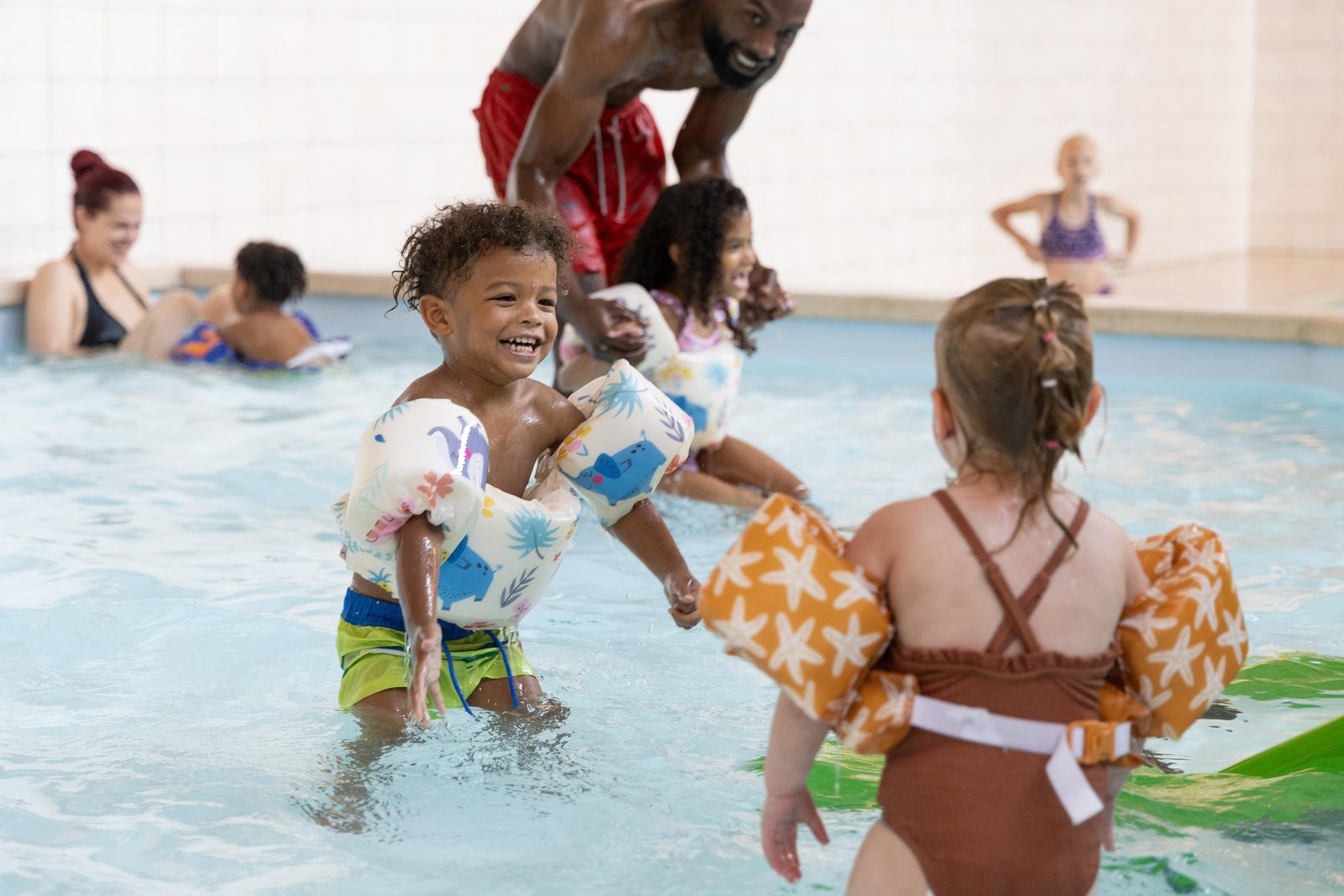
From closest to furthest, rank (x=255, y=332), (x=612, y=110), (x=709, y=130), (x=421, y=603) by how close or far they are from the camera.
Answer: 1. (x=421, y=603)
2. (x=612, y=110)
3. (x=709, y=130)
4. (x=255, y=332)

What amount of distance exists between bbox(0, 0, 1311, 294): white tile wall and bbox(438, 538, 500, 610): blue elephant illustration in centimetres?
485

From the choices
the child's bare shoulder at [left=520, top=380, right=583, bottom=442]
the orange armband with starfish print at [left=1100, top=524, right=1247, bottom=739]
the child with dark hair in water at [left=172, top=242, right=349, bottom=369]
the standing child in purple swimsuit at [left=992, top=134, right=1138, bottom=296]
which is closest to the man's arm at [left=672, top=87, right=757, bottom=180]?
the child's bare shoulder at [left=520, top=380, right=583, bottom=442]

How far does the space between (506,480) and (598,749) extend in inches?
20.4

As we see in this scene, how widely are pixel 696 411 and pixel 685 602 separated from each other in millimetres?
1959

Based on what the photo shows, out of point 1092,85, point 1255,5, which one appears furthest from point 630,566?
point 1255,5

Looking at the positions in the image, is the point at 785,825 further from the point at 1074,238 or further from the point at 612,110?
the point at 1074,238

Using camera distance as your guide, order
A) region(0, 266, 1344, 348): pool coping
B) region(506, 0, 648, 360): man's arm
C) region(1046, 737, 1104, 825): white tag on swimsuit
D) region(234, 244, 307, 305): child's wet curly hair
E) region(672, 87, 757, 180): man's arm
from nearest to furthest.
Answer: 1. region(1046, 737, 1104, 825): white tag on swimsuit
2. region(506, 0, 648, 360): man's arm
3. region(672, 87, 757, 180): man's arm
4. region(0, 266, 1344, 348): pool coping
5. region(234, 244, 307, 305): child's wet curly hair

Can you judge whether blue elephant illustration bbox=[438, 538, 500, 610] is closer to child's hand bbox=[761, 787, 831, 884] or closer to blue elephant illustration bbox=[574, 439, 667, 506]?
blue elephant illustration bbox=[574, 439, 667, 506]

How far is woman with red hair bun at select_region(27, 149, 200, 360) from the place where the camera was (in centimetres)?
722

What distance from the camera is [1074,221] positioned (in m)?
9.72

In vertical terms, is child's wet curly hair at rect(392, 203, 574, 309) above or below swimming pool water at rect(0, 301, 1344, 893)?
above

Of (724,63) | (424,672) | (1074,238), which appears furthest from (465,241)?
(1074,238)

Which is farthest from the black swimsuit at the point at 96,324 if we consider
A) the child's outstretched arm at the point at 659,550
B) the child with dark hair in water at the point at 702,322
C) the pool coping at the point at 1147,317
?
the child's outstretched arm at the point at 659,550

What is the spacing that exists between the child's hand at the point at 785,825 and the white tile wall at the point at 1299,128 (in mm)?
15499
